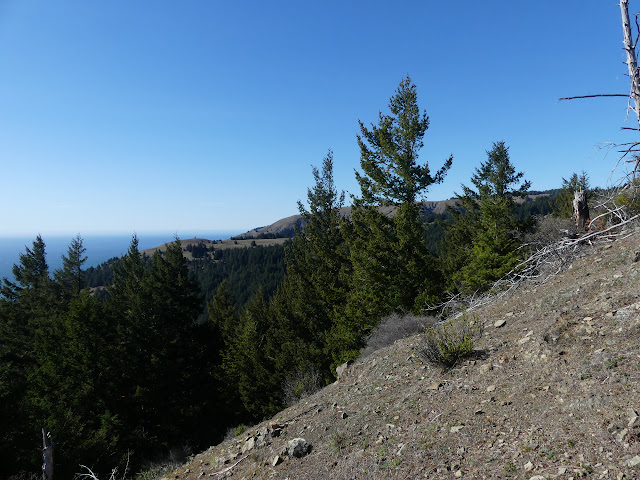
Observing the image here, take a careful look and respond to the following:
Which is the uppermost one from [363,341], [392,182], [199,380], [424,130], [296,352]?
[424,130]

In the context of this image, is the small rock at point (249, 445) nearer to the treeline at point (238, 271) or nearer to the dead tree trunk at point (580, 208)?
the dead tree trunk at point (580, 208)

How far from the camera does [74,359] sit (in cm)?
2216

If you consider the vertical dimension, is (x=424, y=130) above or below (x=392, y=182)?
above

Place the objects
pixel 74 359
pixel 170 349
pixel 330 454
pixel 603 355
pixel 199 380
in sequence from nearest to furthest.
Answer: pixel 603 355 → pixel 330 454 → pixel 74 359 → pixel 170 349 → pixel 199 380

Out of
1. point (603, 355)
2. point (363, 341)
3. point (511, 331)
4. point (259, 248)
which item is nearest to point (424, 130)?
point (363, 341)

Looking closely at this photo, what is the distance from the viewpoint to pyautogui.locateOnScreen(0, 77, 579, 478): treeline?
15.9m

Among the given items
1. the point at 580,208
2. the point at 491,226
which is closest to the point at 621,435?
the point at 580,208

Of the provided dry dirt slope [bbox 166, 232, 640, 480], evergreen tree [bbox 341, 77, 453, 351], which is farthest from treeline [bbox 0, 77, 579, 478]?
dry dirt slope [bbox 166, 232, 640, 480]

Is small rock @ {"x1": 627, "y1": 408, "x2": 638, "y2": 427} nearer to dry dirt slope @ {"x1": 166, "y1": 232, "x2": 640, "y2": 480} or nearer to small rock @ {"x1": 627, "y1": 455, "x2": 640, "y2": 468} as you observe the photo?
dry dirt slope @ {"x1": 166, "y1": 232, "x2": 640, "y2": 480}

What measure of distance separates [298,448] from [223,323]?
107 feet

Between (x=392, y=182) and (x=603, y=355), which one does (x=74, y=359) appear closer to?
(x=392, y=182)

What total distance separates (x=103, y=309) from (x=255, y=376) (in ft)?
40.3

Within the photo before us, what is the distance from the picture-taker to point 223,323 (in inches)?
1409

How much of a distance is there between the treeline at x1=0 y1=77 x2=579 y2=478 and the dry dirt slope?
18.9 ft
